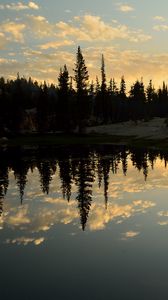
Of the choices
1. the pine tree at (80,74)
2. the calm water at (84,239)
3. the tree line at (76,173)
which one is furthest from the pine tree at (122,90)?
the calm water at (84,239)

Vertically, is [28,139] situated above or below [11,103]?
below

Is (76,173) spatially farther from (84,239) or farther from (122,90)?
(122,90)

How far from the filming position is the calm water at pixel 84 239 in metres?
9.94

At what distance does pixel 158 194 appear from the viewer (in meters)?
22.7

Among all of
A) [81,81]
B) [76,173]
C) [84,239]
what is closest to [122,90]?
[81,81]

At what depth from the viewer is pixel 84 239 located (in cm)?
1398

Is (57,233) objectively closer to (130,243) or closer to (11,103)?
(130,243)

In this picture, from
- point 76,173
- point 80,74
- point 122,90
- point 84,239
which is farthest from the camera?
point 122,90

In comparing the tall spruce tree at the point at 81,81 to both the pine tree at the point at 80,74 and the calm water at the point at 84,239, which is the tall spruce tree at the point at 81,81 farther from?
the calm water at the point at 84,239

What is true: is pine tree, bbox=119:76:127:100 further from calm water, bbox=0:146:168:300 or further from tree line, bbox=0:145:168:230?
calm water, bbox=0:146:168:300

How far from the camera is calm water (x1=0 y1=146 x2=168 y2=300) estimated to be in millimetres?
9938

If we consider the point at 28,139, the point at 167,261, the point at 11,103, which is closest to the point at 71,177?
the point at 167,261

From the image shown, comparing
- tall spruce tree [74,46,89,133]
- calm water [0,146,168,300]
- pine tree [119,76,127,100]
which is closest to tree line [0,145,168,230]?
calm water [0,146,168,300]

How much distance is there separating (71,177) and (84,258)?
1848cm
